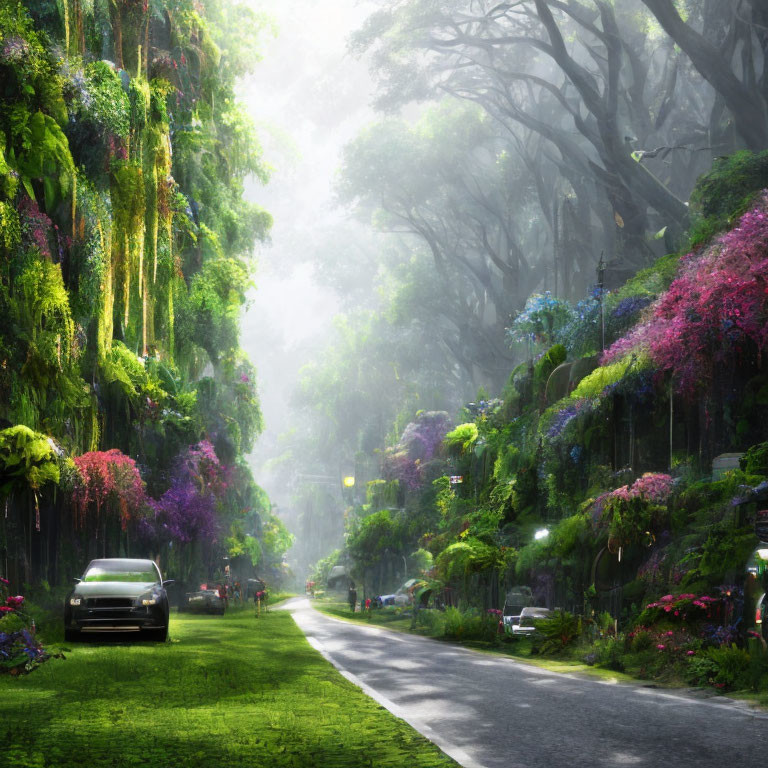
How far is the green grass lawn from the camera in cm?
743

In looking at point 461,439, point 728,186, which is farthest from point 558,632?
point 461,439

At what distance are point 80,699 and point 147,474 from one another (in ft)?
74.0

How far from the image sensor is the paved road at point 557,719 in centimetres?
764

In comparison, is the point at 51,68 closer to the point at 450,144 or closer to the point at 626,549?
the point at 626,549

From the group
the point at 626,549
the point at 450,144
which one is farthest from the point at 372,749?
the point at 450,144

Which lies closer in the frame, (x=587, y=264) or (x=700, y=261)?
(x=700, y=261)

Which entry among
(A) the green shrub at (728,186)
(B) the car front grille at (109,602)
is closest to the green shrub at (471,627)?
(B) the car front grille at (109,602)

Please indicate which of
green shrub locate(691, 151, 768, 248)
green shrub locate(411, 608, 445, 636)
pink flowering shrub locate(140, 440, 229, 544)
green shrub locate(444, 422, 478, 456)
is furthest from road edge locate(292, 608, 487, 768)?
green shrub locate(444, 422, 478, 456)

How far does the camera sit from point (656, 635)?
55.8 ft

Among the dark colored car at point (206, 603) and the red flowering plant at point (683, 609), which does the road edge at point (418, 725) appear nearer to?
the red flowering plant at point (683, 609)

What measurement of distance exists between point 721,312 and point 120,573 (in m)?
13.7

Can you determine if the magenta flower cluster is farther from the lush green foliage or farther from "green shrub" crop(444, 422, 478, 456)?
"green shrub" crop(444, 422, 478, 456)

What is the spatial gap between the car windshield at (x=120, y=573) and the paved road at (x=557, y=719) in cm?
530

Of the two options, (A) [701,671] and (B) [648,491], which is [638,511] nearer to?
(B) [648,491]
